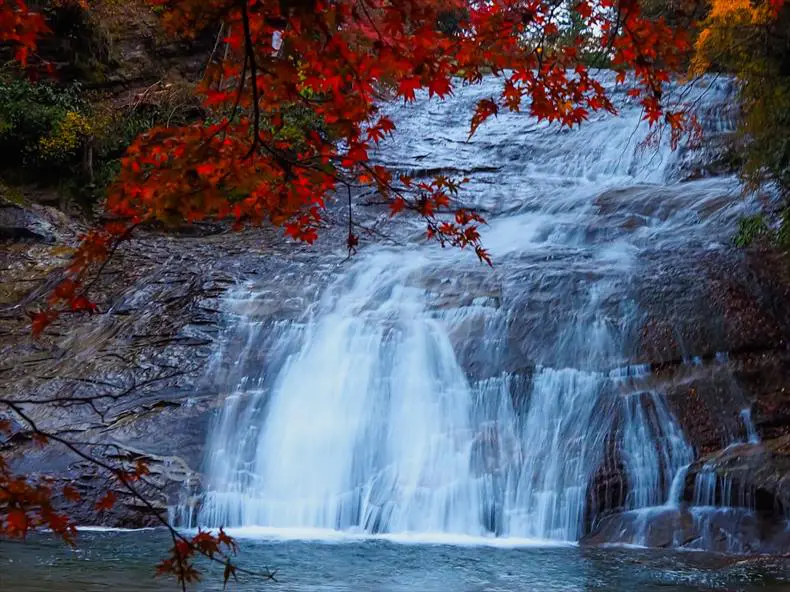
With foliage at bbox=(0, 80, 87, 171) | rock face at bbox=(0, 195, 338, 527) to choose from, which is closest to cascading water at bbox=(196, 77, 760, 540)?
rock face at bbox=(0, 195, 338, 527)

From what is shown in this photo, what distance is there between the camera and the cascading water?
653cm

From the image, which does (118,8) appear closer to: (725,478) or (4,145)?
(4,145)

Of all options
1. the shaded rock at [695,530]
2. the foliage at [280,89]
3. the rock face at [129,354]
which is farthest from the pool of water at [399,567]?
the foliage at [280,89]

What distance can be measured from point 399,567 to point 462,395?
8.19 feet

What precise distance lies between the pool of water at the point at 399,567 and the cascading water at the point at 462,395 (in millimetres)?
609

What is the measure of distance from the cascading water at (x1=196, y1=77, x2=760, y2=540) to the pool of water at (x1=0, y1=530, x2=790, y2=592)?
0.61 m

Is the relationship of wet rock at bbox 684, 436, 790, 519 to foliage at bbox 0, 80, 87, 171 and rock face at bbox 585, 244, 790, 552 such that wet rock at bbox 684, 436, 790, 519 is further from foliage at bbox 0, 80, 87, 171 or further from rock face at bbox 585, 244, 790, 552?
foliage at bbox 0, 80, 87, 171

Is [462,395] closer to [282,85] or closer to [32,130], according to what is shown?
[282,85]

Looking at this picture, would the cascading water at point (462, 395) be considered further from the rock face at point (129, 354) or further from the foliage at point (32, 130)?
the foliage at point (32, 130)

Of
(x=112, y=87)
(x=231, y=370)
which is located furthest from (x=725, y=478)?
(x=112, y=87)

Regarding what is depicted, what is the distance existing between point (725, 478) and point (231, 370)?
4.66 m

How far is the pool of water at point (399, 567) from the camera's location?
4.57 meters

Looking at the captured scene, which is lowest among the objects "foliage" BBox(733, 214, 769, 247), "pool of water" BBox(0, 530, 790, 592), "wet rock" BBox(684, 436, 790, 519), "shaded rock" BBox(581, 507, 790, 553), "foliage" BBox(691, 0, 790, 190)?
"pool of water" BBox(0, 530, 790, 592)

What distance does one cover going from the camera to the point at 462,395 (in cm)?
748
